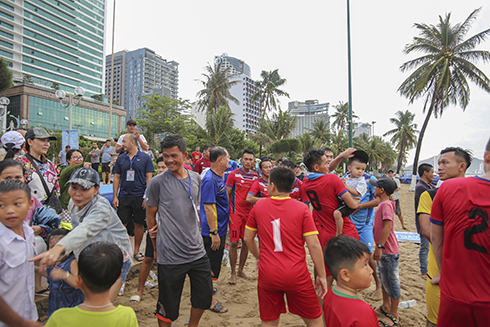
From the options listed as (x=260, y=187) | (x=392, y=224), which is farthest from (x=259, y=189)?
(x=392, y=224)

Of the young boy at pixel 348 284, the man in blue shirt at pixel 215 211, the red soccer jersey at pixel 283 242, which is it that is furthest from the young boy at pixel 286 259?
the man in blue shirt at pixel 215 211

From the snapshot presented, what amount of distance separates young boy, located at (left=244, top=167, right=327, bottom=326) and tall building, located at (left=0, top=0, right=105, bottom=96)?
225ft

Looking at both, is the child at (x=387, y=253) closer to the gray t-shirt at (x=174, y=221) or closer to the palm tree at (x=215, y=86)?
the gray t-shirt at (x=174, y=221)

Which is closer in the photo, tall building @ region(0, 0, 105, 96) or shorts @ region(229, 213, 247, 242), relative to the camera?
shorts @ region(229, 213, 247, 242)

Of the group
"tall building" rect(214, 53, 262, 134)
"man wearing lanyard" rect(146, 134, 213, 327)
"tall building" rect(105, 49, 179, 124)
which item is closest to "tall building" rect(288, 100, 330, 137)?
"tall building" rect(214, 53, 262, 134)

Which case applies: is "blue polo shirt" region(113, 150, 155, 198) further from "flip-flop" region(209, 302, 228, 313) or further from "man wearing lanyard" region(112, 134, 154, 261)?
"flip-flop" region(209, 302, 228, 313)

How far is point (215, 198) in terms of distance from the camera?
3.56 m

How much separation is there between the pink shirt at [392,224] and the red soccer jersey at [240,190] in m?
2.09

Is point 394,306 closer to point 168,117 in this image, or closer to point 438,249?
point 438,249

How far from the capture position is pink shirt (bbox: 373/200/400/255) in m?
3.33

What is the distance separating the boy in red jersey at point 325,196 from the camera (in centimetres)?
318

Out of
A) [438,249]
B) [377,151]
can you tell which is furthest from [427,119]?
[377,151]

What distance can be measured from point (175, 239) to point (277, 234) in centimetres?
106

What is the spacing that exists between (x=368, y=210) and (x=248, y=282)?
2.37m
